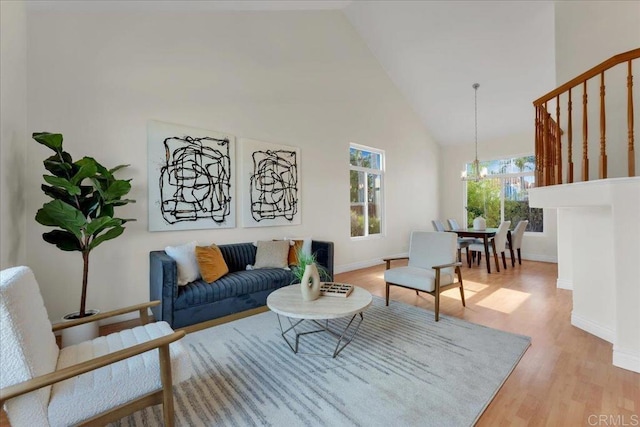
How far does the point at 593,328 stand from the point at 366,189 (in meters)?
4.02

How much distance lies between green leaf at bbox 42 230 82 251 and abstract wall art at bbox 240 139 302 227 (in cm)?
186

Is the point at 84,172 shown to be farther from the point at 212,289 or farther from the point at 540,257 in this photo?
the point at 540,257

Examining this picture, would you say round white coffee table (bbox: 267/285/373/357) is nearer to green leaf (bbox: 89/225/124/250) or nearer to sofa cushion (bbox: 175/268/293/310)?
sofa cushion (bbox: 175/268/293/310)

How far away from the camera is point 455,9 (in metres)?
4.25

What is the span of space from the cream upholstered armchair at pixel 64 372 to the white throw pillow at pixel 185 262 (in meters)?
1.33

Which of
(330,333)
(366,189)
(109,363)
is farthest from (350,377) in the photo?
(366,189)

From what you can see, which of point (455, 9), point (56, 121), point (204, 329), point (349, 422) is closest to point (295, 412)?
point (349, 422)

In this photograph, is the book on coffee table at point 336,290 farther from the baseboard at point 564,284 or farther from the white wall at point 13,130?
the baseboard at point 564,284

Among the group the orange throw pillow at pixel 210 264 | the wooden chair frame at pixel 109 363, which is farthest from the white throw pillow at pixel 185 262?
the wooden chair frame at pixel 109 363

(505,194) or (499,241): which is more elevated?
(505,194)

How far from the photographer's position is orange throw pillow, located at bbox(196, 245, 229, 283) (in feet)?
10.0

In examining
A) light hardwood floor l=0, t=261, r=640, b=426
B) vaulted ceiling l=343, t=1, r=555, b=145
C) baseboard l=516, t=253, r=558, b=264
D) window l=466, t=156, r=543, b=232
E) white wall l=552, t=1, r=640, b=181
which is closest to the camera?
light hardwood floor l=0, t=261, r=640, b=426

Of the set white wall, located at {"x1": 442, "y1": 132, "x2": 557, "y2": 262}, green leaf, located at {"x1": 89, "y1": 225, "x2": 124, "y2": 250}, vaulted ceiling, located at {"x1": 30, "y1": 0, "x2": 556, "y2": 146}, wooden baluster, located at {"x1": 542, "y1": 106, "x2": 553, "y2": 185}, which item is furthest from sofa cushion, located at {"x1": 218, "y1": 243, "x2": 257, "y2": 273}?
white wall, located at {"x1": 442, "y1": 132, "x2": 557, "y2": 262}

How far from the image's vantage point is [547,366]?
2.13 m
